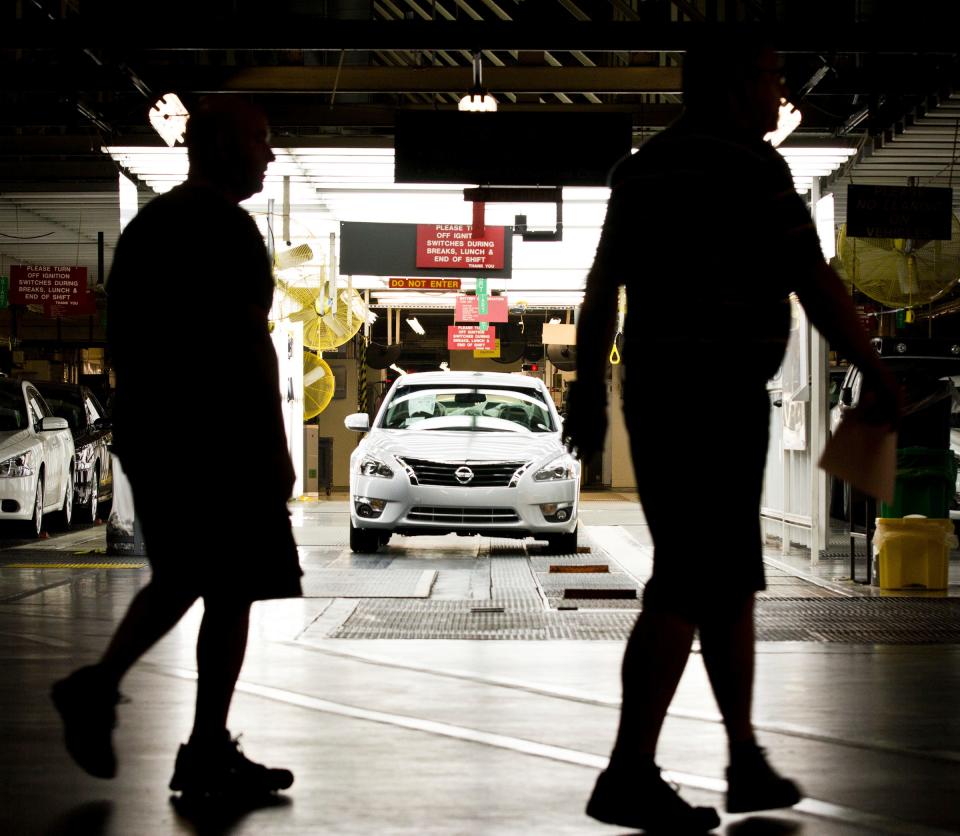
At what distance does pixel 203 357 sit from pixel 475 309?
79.6 feet

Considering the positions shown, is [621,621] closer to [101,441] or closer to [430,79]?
[430,79]

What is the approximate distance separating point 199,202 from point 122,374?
47 cm

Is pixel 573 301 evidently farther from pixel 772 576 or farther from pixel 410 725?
pixel 410 725

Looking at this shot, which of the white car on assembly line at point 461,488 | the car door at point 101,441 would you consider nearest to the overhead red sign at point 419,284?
the car door at point 101,441

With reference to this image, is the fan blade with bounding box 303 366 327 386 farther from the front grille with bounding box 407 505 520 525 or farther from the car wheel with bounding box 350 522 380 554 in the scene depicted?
the front grille with bounding box 407 505 520 525

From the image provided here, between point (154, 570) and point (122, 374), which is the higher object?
point (122, 374)

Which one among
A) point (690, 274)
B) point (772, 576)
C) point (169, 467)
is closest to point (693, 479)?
point (690, 274)

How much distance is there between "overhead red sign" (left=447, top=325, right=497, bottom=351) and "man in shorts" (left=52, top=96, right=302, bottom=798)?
92.5 feet

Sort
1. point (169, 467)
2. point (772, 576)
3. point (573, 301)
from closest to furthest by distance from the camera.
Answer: point (169, 467) → point (772, 576) → point (573, 301)

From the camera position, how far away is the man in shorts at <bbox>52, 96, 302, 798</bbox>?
3.46m

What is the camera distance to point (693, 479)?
10.6 ft

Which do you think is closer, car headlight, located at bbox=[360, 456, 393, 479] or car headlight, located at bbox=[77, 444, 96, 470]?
car headlight, located at bbox=[360, 456, 393, 479]

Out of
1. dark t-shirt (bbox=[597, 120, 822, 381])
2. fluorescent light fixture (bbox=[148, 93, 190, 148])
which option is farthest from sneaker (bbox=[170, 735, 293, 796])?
fluorescent light fixture (bbox=[148, 93, 190, 148])

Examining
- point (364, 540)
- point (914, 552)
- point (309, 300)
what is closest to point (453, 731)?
point (914, 552)
